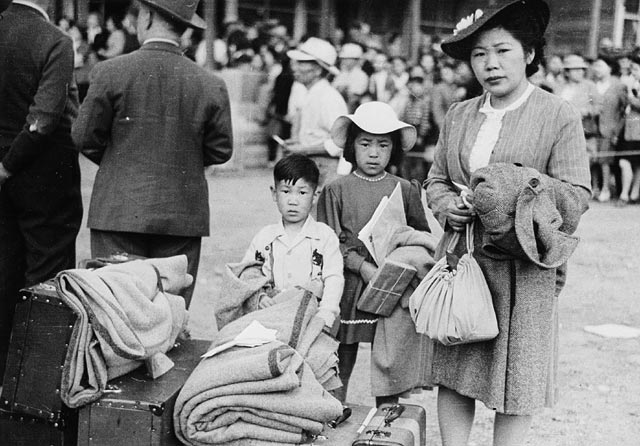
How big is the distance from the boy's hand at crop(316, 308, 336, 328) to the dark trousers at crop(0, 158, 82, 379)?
171 centimetres

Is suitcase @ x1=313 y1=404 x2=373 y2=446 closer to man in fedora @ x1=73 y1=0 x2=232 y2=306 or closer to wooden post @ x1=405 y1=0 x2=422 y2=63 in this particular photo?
man in fedora @ x1=73 y1=0 x2=232 y2=306

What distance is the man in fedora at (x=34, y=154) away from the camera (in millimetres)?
4363

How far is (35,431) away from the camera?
327 centimetres

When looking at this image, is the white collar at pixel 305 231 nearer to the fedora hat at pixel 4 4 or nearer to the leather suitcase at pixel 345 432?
the leather suitcase at pixel 345 432

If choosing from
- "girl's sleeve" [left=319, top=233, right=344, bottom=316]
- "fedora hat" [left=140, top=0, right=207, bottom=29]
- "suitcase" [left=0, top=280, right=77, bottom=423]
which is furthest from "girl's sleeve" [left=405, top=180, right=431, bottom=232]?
"suitcase" [left=0, top=280, right=77, bottom=423]

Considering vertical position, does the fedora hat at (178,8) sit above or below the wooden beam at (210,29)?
below

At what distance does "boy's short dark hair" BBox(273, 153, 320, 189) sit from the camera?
379 centimetres

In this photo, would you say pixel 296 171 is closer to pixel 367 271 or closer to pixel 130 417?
pixel 367 271

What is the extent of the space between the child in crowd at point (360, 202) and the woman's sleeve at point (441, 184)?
510 mm

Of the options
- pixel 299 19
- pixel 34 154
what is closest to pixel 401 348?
pixel 34 154

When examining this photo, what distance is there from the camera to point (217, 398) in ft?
9.96

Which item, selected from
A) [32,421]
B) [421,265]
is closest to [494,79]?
[421,265]

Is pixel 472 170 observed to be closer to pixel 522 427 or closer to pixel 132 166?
pixel 522 427

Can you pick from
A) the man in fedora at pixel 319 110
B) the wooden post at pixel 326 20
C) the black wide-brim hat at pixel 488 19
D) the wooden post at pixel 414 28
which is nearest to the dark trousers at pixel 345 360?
the black wide-brim hat at pixel 488 19
